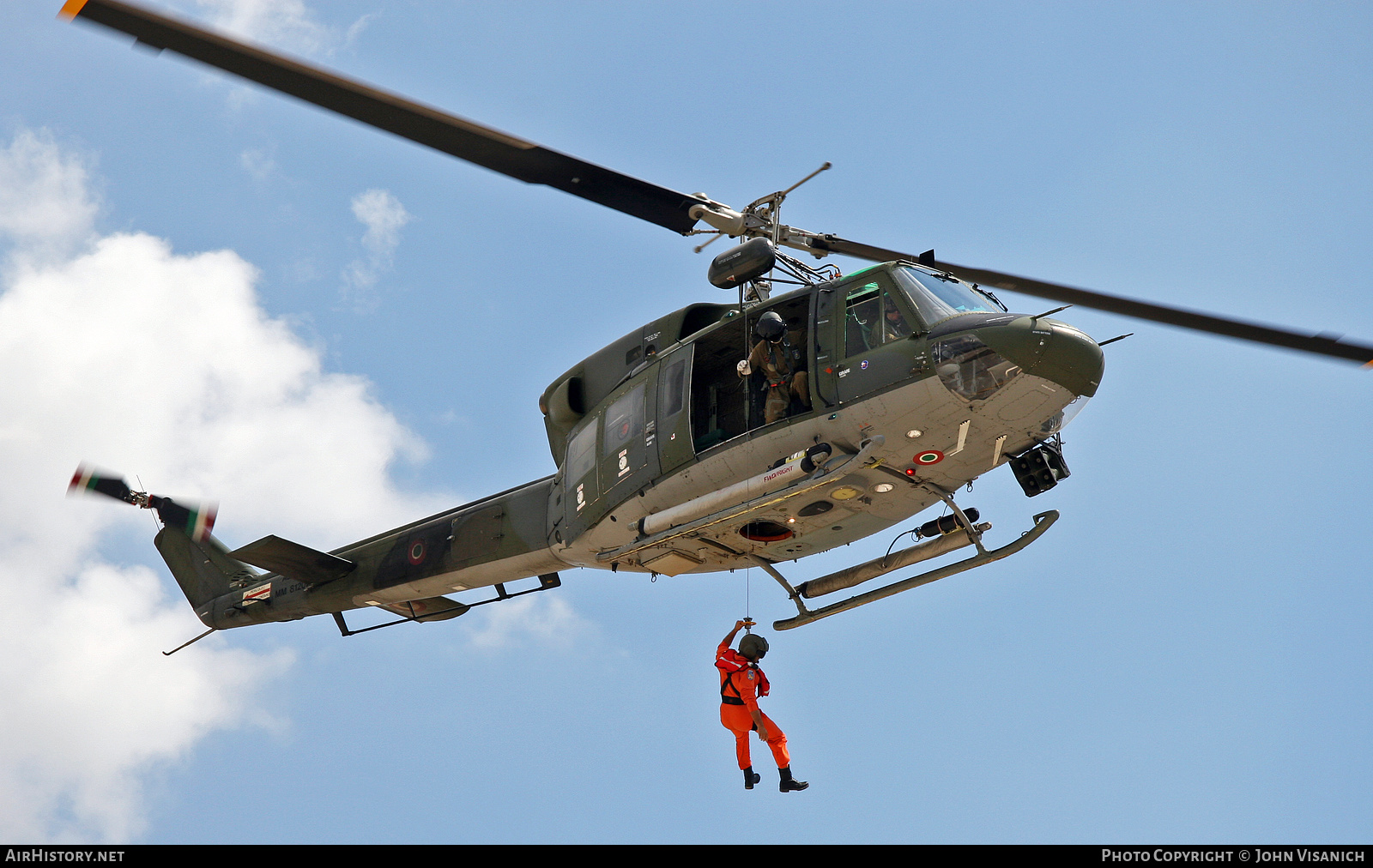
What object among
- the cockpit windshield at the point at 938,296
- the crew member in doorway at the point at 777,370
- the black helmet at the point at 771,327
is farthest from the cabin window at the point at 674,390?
the cockpit windshield at the point at 938,296

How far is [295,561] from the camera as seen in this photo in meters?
18.8

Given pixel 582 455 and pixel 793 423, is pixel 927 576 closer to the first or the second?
Result: pixel 793 423

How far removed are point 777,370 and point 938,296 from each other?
6.09ft

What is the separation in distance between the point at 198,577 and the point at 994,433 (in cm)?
1468

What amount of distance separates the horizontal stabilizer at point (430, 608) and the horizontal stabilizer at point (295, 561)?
94cm

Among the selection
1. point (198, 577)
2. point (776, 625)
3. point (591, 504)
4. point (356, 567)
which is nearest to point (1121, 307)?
point (776, 625)

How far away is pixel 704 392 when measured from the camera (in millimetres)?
14273

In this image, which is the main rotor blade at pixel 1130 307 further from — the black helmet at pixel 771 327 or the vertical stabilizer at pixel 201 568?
the vertical stabilizer at pixel 201 568

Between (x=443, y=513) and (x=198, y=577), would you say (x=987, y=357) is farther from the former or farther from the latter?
(x=198, y=577)

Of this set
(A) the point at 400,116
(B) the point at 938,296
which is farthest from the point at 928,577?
(A) the point at 400,116

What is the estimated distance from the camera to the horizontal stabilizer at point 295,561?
1853cm

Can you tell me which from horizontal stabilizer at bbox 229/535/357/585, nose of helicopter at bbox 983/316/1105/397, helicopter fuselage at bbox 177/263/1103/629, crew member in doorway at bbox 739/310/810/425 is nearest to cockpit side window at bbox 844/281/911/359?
helicopter fuselage at bbox 177/263/1103/629
